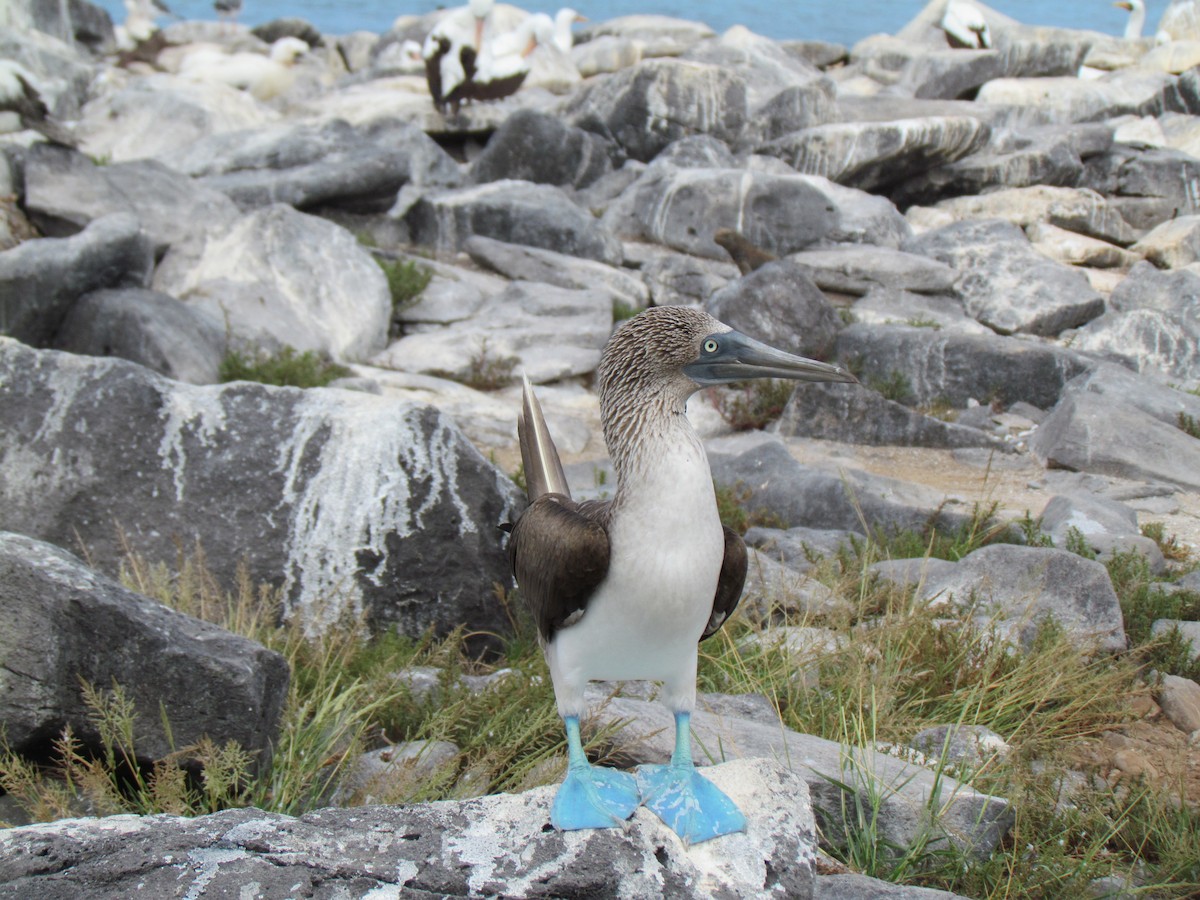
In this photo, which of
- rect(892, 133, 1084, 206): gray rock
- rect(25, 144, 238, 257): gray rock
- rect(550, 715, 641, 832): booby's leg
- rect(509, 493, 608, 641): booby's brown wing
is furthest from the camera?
rect(892, 133, 1084, 206): gray rock

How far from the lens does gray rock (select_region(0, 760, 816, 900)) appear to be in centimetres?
218

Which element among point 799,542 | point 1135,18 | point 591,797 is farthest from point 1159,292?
point 1135,18

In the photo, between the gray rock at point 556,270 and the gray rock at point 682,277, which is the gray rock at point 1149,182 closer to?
the gray rock at point 682,277

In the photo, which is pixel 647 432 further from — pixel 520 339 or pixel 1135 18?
pixel 1135 18

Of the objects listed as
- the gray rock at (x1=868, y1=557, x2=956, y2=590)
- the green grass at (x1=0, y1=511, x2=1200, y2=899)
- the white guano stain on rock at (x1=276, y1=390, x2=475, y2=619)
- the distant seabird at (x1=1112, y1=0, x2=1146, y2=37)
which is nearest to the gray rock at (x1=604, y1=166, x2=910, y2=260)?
the gray rock at (x1=868, y1=557, x2=956, y2=590)

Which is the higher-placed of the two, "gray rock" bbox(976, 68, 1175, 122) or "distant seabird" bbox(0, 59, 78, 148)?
"distant seabird" bbox(0, 59, 78, 148)

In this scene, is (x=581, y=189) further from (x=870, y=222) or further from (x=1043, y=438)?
(x=1043, y=438)

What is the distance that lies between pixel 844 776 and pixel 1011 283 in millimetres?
10643

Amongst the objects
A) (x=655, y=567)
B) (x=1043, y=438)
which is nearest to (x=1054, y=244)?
(x=1043, y=438)

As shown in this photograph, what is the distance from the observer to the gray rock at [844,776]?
10.7 ft

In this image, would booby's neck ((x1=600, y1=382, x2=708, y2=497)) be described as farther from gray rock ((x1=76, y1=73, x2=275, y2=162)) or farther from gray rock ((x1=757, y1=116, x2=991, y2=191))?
A: gray rock ((x1=757, y1=116, x2=991, y2=191))

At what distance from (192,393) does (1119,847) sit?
402 cm

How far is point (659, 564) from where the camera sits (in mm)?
2477

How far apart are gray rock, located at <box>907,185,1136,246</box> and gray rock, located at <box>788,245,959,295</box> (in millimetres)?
3756
